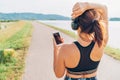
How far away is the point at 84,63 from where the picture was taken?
315cm

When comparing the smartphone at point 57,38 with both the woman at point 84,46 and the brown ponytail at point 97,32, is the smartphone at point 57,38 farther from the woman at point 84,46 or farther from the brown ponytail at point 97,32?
the brown ponytail at point 97,32

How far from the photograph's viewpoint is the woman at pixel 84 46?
3045 millimetres

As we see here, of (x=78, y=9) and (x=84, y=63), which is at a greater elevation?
(x=78, y=9)

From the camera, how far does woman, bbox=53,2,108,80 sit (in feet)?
9.99

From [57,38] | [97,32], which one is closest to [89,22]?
[97,32]

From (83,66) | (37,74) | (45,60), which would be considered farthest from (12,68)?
(83,66)

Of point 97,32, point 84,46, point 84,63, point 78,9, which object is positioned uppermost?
point 78,9

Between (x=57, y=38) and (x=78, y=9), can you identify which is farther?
(x=57, y=38)

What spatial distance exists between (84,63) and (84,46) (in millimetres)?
148

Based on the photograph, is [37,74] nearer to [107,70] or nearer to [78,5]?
[107,70]

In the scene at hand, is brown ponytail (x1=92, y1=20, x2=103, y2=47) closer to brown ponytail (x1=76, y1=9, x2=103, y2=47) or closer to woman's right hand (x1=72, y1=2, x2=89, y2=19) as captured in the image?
brown ponytail (x1=76, y1=9, x2=103, y2=47)

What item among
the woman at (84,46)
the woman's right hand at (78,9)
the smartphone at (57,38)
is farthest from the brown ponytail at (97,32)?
the smartphone at (57,38)

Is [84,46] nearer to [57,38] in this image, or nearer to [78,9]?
[57,38]

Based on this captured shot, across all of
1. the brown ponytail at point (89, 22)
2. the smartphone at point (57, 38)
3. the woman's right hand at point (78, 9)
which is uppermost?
the woman's right hand at point (78, 9)
